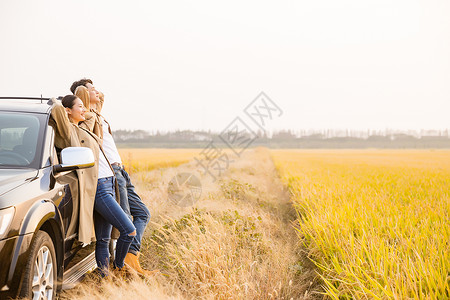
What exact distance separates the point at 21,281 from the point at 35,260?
17 centimetres

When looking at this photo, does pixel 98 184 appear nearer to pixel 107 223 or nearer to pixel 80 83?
pixel 107 223

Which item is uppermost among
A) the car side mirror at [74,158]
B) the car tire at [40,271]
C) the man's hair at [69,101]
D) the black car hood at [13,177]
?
the man's hair at [69,101]

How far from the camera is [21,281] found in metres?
2.48

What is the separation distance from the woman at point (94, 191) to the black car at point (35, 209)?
4.5 inches

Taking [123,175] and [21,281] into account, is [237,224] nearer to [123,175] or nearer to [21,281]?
[123,175]

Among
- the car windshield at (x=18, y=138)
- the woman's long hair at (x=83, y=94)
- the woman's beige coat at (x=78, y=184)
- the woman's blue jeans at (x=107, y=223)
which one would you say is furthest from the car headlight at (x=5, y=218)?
the woman's long hair at (x=83, y=94)

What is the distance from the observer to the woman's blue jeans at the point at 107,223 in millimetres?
3807

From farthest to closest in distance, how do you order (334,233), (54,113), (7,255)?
(334,233), (54,113), (7,255)

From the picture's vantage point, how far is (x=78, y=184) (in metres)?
3.59

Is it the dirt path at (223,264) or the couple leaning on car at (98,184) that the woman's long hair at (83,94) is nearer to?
the couple leaning on car at (98,184)

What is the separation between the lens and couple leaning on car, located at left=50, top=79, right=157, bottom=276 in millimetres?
3576

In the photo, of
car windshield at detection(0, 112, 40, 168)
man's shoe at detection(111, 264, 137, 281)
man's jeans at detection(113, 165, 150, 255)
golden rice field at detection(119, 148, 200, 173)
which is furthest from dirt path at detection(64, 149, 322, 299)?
golden rice field at detection(119, 148, 200, 173)

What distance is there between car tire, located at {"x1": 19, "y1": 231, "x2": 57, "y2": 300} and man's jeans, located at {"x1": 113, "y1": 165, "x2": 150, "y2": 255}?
138 centimetres

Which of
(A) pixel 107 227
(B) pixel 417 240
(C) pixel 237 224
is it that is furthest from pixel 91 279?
(B) pixel 417 240
